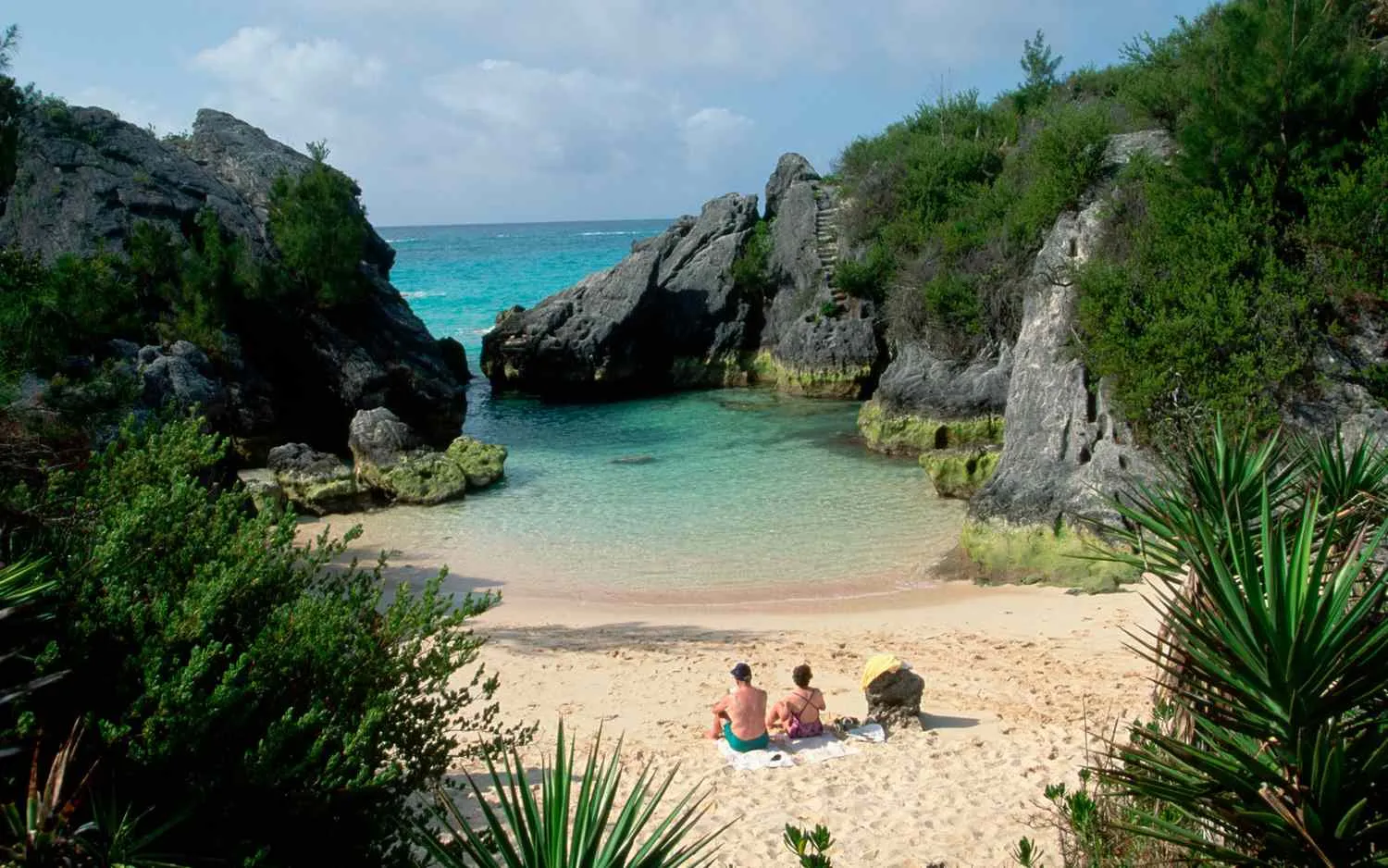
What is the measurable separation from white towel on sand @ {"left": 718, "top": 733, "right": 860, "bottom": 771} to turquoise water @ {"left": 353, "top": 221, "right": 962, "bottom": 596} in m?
5.90

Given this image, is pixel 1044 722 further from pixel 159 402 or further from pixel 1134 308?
pixel 159 402

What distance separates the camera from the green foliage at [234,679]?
14.9ft

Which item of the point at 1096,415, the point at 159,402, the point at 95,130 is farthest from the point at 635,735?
the point at 95,130

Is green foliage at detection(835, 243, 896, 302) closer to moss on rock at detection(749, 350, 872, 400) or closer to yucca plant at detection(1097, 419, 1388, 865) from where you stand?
moss on rock at detection(749, 350, 872, 400)

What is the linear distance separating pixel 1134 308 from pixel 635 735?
11029mm

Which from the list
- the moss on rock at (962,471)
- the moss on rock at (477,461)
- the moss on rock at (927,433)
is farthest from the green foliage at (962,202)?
the moss on rock at (477,461)

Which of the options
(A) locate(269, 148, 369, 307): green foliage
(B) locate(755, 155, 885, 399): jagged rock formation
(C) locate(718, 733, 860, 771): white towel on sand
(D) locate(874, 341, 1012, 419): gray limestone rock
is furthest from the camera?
(B) locate(755, 155, 885, 399): jagged rock formation

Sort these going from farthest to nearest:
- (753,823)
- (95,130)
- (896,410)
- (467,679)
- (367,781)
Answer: (95,130)
(896,410)
(467,679)
(753,823)
(367,781)

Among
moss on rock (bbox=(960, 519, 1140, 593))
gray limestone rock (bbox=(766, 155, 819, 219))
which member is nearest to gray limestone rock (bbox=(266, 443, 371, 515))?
moss on rock (bbox=(960, 519, 1140, 593))

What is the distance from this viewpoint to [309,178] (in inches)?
1100

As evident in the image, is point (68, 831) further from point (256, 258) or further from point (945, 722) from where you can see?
point (256, 258)

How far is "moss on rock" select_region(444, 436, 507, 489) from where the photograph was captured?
22.0 meters

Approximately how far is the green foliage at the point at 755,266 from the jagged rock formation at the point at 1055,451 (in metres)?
18.2

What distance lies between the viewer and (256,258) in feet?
86.7
